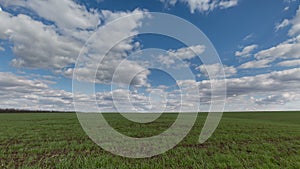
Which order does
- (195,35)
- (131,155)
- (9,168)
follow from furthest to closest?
(195,35), (131,155), (9,168)

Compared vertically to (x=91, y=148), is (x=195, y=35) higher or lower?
higher


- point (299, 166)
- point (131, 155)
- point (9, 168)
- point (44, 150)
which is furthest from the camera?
point (44, 150)

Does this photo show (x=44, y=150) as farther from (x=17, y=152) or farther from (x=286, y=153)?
(x=286, y=153)

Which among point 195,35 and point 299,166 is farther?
point 195,35

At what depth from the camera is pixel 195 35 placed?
47.2ft

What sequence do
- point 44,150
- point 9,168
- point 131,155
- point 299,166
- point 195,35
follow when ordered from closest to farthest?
point 9,168, point 299,166, point 131,155, point 44,150, point 195,35

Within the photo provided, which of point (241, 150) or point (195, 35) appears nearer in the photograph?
point (241, 150)

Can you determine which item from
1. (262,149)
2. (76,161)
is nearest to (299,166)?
Result: (262,149)

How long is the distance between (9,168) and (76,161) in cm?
312

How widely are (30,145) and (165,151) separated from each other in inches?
398

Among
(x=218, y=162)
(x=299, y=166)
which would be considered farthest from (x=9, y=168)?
(x=299, y=166)

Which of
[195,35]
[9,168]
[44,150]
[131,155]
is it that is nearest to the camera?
[9,168]

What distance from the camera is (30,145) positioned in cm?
1320

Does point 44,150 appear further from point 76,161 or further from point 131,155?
point 131,155
